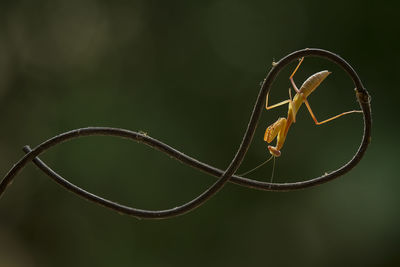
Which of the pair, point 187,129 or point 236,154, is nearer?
point 236,154

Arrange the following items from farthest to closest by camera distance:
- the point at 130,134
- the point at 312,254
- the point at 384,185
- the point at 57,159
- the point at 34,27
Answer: the point at 34,27
the point at 57,159
the point at 312,254
the point at 384,185
the point at 130,134

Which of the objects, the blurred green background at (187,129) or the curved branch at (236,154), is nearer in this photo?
the curved branch at (236,154)

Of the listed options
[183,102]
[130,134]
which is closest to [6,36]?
[183,102]

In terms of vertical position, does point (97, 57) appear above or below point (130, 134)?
above

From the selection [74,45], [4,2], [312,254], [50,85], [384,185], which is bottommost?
[312,254]

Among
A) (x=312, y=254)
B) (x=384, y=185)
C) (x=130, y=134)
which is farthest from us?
(x=312, y=254)

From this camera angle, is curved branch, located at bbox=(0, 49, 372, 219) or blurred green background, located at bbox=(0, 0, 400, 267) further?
blurred green background, located at bbox=(0, 0, 400, 267)

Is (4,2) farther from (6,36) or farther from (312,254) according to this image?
(312,254)

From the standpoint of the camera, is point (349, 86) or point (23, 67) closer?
point (349, 86)
